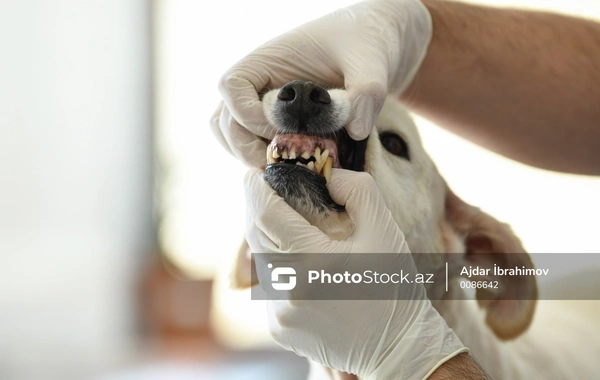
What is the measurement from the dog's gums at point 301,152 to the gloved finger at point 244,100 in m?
0.03

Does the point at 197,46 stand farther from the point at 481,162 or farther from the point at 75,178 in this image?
the point at 481,162

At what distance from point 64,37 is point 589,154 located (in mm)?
1518

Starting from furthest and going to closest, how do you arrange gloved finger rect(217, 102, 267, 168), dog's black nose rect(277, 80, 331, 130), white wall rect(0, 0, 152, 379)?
white wall rect(0, 0, 152, 379), gloved finger rect(217, 102, 267, 168), dog's black nose rect(277, 80, 331, 130)

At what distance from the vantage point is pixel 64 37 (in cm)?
158

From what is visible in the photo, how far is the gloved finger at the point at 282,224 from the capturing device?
2.33 feet

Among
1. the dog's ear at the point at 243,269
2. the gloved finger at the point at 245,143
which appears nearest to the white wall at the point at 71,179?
the dog's ear at the point at 243,269

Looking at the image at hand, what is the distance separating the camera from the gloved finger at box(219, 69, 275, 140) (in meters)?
0.75

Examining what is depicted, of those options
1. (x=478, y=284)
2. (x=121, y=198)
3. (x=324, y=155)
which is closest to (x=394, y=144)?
(x=324, y=155)

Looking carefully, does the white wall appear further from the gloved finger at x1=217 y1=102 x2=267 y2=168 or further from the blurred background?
the gloved finger at x1=217 y1=102 x2=267 y2=168

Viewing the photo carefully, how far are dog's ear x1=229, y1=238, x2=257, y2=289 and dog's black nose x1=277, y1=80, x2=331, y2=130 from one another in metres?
0.36

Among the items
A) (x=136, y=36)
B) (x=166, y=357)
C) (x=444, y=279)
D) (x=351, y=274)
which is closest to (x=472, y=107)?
(x=444, y=279)

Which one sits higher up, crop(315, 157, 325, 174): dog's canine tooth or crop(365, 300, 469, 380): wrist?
crop(315, 157, 325, 174): dog's canine tooth

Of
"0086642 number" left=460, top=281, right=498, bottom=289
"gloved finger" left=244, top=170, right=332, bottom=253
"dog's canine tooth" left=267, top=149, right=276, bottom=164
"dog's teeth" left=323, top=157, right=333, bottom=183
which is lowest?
"0086642 number" left=460, top=281, right=498, bottom=289

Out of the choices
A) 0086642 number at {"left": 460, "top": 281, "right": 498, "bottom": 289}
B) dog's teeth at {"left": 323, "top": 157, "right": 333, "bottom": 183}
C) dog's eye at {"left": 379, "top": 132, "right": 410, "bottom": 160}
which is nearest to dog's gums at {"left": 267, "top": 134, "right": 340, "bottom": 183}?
dog's teeth at {"left": 323, "top": 157, "right": 333, "bottom": 183}
